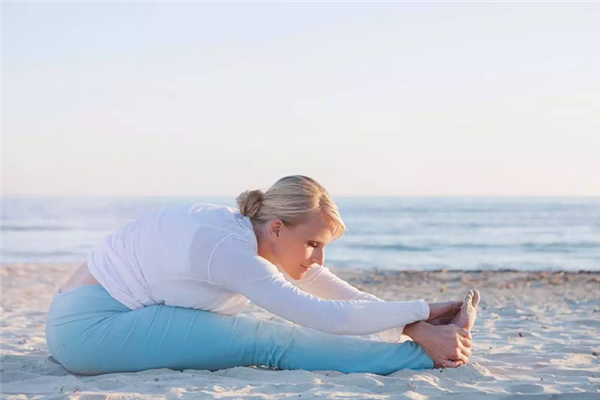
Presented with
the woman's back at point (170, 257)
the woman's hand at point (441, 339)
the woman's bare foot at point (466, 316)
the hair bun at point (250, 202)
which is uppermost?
the hair bun at point (250, 202)

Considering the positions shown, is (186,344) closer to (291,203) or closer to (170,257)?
(170,257)

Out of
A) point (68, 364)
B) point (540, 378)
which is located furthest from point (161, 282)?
point (540, 378)

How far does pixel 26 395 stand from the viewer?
140 inches

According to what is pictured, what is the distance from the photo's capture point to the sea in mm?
17297

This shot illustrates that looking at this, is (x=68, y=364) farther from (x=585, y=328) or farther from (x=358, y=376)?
(x=585, y=328)

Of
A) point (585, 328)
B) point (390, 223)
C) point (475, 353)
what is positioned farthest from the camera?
point (390, 223)

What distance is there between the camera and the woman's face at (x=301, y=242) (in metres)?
3.87

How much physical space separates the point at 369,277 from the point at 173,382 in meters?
7.01

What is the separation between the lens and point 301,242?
153 inches

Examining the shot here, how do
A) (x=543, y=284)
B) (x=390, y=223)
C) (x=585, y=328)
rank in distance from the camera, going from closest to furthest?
1. (x=585, y=328)
2. (x=543, y=284)
3. (x=390, y=223)

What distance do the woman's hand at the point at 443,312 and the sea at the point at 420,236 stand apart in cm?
1078

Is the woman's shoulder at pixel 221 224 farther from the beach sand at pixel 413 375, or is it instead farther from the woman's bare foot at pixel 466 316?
the woman's bare foot at pixel 466 316

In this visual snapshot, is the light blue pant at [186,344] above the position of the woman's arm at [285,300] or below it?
below

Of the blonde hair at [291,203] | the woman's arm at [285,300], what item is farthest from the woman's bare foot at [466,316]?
the blonde hair at [291,203]
